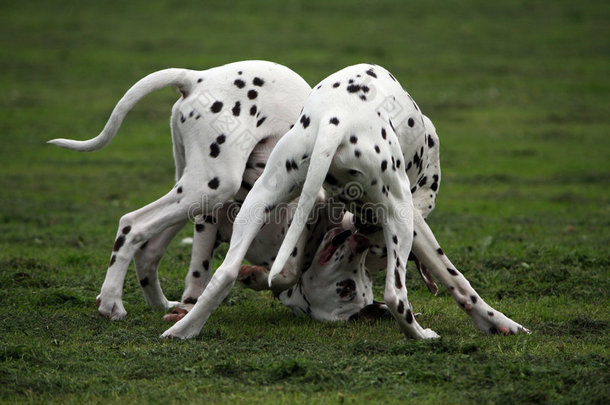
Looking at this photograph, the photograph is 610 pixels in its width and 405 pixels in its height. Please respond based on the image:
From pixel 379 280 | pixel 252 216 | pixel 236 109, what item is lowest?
pixel 379 280

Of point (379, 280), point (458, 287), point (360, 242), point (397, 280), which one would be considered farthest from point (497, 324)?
point (379, 280)

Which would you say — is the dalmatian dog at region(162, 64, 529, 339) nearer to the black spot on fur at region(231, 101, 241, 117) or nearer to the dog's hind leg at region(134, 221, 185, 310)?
the black spot on fur at region(231, 101, 241, 117)

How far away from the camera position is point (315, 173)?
19.1 feet

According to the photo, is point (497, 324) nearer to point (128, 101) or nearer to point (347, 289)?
point (347, 289)

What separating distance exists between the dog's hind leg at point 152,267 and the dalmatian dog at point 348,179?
138 cm

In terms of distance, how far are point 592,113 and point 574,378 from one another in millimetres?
17293

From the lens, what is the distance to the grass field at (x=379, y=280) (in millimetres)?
5328

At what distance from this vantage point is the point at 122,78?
989 inches

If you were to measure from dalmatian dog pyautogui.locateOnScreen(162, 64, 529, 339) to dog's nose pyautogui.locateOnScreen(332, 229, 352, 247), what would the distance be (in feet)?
2.07

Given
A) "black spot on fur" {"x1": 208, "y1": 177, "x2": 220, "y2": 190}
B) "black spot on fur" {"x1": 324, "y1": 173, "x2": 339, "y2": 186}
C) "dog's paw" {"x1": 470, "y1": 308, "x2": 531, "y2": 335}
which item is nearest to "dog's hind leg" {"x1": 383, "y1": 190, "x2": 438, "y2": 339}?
"black spot on fur" {"x1": 324, "y1": 173, "x2": 339, "y2": 186}

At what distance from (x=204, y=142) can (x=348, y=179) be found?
5.05ft

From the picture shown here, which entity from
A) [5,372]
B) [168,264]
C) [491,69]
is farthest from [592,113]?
[5,372]

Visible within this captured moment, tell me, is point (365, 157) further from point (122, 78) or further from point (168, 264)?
point (122, 78)

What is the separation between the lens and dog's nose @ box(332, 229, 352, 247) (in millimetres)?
7281
